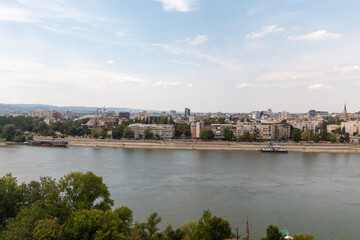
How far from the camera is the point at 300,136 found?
25203 millimetres

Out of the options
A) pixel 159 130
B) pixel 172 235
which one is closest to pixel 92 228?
pixel 172 235

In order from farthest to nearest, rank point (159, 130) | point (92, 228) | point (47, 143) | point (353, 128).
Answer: point (353, 128) → point (159, 130) → point (47, 143) → point (92, 228)

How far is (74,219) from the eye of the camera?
13.1ft

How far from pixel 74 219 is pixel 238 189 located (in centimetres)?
649

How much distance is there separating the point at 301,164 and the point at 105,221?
12778 millimetres

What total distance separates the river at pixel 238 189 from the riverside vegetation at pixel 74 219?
1.63m

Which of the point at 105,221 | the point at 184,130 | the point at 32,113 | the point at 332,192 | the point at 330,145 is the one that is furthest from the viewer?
the point at 32,113

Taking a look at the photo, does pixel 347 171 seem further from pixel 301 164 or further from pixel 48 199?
pixel 48 199

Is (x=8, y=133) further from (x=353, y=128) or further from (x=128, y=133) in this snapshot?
(x=353, y=128)

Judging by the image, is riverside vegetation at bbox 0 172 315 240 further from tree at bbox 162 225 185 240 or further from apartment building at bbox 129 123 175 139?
apartment building at bbox 129 123 175 139

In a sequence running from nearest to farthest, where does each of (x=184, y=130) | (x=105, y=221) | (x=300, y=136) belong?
(x=105, y=221) < (x=300, y=136) < (x=184, y=130)

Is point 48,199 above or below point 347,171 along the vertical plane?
above

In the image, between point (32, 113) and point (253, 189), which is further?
point (32, 113)

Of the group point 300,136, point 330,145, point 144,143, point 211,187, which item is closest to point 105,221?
point 211,187
